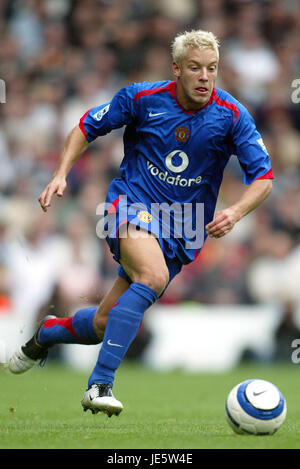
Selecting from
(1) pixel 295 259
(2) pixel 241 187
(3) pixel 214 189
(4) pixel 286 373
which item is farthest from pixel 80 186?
(3) pixel 214 189

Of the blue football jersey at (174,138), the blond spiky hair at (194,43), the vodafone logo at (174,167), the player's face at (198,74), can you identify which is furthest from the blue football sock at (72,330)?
the blond spiky hair at (194,43)

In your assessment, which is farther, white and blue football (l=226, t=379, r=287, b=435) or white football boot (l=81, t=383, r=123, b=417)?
white football boot (l=81, t=383, r=123, b=417)

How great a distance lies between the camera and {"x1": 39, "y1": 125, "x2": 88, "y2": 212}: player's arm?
5.18 m

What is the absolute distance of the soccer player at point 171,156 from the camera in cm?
532

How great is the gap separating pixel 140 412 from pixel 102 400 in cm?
158

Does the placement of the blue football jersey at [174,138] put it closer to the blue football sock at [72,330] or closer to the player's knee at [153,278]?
the player's knee at [153,278]

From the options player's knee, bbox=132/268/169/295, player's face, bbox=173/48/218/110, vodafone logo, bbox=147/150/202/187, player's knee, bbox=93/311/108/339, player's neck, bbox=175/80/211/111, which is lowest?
player's knee, bbox=93/311/108/339

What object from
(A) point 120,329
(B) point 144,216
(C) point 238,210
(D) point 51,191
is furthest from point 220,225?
(D) point 51,191

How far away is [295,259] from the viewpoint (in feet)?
38.1

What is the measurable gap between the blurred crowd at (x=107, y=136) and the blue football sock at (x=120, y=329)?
547cm

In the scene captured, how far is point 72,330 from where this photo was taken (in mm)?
6129

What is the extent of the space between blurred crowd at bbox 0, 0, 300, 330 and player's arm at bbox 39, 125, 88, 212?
5.09 metres

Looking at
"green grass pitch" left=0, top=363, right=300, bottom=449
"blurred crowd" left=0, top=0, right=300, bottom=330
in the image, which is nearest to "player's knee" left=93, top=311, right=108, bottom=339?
"green grass pitch" left=0, top=363, right=300, bottom=449

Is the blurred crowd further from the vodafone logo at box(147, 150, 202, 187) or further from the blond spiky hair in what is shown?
the blond spiky hair
